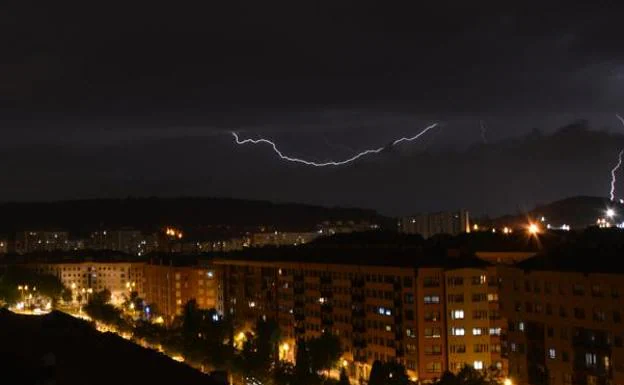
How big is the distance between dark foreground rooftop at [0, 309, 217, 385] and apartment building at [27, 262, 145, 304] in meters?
31.1

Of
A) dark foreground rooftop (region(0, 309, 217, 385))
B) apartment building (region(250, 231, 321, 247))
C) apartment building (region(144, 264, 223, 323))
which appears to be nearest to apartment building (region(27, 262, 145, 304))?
apartment building (region(144, 264, 223, 323))

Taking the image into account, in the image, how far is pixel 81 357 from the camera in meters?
20.2

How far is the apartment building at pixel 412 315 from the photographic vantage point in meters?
21.8

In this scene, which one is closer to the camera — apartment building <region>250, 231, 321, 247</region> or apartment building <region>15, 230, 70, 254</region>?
apartment building <region>250, 231, 321, 247</region>

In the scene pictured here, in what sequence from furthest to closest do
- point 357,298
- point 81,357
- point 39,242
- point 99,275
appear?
point 39,242 < point 99,275 < point 357,298 < point 81,357

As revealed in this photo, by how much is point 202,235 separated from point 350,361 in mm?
65558

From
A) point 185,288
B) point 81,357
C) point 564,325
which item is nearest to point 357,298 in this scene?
point 81,357

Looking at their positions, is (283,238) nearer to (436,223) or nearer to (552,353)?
(436,223)

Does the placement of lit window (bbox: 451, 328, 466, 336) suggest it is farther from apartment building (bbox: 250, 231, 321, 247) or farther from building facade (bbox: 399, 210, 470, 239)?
apartment building (bbox: 250, 231, 321, 247)

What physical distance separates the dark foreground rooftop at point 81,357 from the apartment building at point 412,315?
18.0ft

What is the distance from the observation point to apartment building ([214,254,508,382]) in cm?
2184

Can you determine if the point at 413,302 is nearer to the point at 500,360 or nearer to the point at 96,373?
the point at 500,360

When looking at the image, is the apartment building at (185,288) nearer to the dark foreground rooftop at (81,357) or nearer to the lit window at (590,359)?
the dark foreground rooftop at (81,357)

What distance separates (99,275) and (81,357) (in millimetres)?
41720
